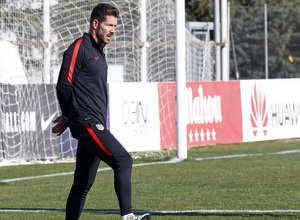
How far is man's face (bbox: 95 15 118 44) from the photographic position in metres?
6.64

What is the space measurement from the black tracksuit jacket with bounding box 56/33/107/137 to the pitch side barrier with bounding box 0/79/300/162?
34.0 ft

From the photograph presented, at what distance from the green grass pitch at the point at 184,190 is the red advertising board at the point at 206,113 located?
2.64 metres

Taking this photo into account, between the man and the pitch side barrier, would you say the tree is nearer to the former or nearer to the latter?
the pitch side barrier

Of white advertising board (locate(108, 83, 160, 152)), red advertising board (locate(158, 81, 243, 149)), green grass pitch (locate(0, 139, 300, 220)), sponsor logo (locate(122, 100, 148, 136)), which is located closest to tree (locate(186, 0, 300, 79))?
red advertising board (locate(158, 81, 243, 149))

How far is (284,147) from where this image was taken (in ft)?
63.9

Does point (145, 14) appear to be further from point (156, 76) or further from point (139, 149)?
point (139, 149)

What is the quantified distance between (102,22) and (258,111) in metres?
15.5

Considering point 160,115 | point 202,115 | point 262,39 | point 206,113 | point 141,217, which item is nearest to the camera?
point 141,217

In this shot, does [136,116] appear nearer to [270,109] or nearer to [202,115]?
[202,115]

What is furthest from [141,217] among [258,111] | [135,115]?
[258,111]

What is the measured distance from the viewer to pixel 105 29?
6656mm

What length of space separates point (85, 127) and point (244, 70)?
39.8 metres

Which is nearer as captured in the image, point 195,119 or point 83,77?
point 83,77

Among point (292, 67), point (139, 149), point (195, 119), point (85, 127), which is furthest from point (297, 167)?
point (292, 67)
